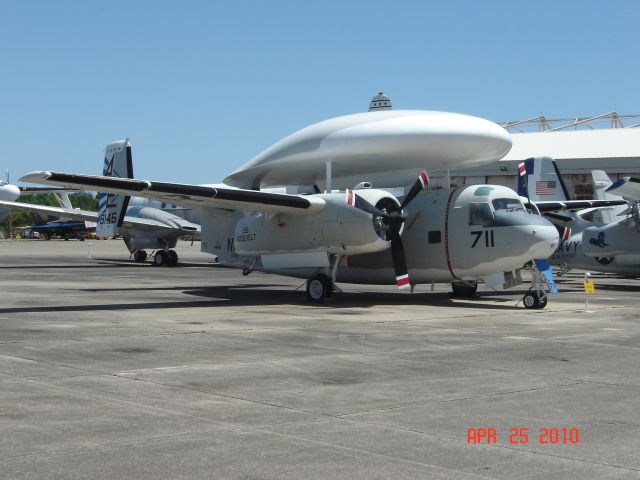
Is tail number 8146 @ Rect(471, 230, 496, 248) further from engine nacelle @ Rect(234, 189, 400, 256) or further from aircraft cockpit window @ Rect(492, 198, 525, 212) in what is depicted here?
engine nacelle @ Rect(234, 189, 400, 256)

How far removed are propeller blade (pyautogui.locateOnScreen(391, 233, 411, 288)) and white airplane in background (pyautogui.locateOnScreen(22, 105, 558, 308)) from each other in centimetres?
3

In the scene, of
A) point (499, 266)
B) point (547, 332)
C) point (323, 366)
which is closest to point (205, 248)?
point (499, 266)

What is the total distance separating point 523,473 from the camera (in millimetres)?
6633

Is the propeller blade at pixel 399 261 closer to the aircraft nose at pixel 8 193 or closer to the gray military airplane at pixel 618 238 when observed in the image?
the gray military airplane at pixel 618 238

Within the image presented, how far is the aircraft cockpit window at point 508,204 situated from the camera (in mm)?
22234

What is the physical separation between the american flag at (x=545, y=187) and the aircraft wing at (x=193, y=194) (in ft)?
63.3

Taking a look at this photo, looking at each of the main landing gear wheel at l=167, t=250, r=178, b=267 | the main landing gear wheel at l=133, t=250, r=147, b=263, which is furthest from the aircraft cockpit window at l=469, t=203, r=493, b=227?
the main landing gear wheel at l=133, t=250, r=147, b=263

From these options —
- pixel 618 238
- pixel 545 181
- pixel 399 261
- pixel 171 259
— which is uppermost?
pixel 545 181

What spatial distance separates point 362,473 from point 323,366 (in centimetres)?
538

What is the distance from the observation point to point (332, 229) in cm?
2294

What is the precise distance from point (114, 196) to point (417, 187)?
65.8ft

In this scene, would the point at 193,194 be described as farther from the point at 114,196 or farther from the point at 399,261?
the point at 114,196

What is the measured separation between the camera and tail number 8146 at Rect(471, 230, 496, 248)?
22.0 m

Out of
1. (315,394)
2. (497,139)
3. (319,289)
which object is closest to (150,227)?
(319,289)
